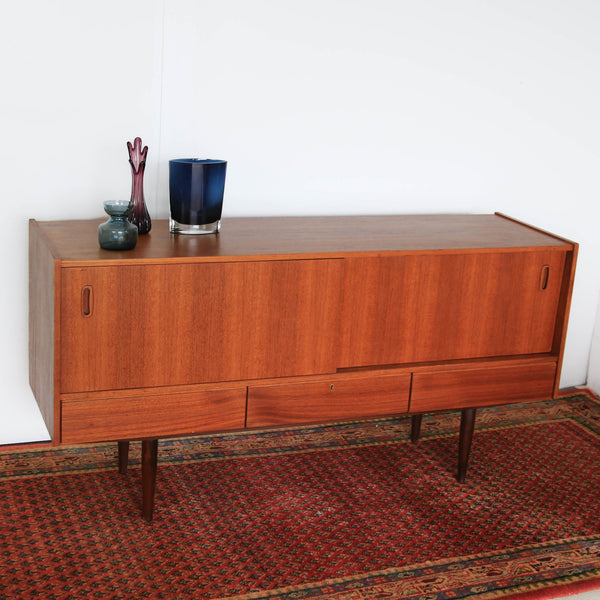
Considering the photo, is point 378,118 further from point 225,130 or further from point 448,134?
point 225,130

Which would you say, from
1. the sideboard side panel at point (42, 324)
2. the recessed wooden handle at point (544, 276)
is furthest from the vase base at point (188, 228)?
the recessed wooden handle at point (544, 276)

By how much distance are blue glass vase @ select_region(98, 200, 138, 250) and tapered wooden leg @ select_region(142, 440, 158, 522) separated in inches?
21.7

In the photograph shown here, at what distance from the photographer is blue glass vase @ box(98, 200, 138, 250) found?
2.13 m

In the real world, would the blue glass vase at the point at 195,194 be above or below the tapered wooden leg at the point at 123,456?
above

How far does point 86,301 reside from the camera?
6.77ft

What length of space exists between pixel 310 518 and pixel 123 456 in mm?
615

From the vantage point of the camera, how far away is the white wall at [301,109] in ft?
8.09

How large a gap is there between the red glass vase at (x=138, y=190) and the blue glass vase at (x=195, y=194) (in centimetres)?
8

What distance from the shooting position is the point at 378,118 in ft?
9.39

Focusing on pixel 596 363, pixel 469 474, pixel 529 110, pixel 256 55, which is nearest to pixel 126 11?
pixel 256 55

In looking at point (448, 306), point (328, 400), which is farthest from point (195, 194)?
point (448, 306)

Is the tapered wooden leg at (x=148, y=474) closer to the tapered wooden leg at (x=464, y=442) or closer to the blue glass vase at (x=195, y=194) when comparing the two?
the blue glass vase at (x=195, y=194)

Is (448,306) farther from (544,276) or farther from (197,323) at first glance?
(197,323)

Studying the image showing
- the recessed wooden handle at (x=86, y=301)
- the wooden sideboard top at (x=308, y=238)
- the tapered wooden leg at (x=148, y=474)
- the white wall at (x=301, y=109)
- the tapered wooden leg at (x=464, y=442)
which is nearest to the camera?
the recessed wooden handle at (x=86, y=301)
